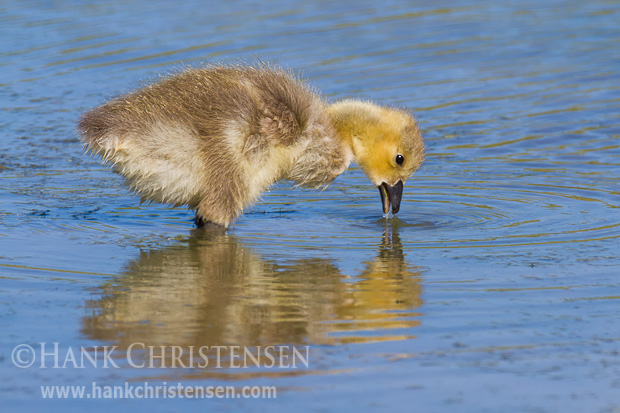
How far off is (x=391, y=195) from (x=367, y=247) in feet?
2.99

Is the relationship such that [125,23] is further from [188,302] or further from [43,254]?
[188,302]

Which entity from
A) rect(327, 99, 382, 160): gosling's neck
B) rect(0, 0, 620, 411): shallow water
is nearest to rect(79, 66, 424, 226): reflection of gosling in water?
rect(327, 99, 382, 160): gosling's neck

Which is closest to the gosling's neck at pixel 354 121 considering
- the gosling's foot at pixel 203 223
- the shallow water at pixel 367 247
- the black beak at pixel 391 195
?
the black beak at pixel 391 195

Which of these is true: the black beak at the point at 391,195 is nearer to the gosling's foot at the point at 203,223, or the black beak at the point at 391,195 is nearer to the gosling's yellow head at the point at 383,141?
the gosling's yellow head at the point at 383,141

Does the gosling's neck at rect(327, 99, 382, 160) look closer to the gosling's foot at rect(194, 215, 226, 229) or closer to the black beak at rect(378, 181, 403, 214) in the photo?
the black beak at rect(378, 181, 403, 214)

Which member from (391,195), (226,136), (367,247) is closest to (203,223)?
(226,136)

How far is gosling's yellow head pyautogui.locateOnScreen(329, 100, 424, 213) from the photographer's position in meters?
7.30

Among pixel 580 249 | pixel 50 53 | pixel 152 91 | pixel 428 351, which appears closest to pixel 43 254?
pixel 152 91

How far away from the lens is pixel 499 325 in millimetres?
4891

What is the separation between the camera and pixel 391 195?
7406mm

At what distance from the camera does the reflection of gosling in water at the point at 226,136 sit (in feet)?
21.7

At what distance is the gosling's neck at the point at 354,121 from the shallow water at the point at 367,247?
1.83 feet

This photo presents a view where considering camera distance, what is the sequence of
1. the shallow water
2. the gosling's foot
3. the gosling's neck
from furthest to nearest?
the gosling's neck → the gosling's foot → the shallow water

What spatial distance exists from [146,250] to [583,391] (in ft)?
10.6
